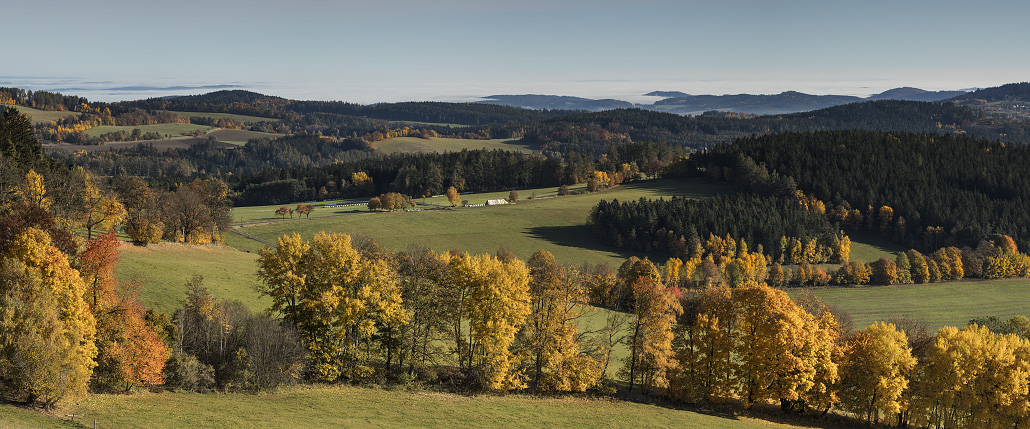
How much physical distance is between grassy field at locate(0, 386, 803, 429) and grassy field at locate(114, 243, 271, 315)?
48.8 ft

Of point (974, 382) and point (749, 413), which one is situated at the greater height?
point (974, 382)

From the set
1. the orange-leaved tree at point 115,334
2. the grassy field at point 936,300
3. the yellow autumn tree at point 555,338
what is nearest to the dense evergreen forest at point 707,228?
the grassy field at point 936,300

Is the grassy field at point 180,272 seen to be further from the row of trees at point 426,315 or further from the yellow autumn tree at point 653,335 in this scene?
the yellow autumn tree at point 653,335

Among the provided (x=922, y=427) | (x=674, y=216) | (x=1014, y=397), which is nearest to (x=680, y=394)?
(x=922, y=427)

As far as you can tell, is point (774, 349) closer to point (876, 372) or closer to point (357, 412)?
point (876, 372)

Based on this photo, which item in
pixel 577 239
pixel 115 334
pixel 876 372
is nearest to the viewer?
pixel 115 334

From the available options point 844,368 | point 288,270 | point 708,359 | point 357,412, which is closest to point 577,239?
point 708,359

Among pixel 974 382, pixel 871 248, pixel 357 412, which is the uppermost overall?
pixel 357 412

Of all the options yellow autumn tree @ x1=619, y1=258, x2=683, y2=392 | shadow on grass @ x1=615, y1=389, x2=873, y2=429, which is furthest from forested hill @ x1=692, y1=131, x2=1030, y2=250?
yellow autumn tree @ x1=619, y1=258, x2=683, y2=392

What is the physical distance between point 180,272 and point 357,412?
31935 mm

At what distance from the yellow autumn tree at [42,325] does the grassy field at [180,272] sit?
1245 cm

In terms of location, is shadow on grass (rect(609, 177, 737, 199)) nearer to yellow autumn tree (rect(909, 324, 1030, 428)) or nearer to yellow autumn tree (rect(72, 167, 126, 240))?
yellow autumn tree (rect(909, 324, 1030, 428))

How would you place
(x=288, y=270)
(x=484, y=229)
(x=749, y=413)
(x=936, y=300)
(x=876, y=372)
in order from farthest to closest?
(x=484, y=229), (x=936, y=300), (x=749, y=413), (x=876, y=372), (x=288, y=270)

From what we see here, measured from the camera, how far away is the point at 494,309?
A: 2056 inches
